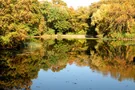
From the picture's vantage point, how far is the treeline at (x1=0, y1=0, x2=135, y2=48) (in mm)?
30812

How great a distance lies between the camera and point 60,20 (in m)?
74.7

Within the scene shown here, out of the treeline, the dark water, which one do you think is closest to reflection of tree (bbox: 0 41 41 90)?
the dark water

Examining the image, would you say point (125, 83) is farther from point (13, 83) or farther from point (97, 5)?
point (97, 5)

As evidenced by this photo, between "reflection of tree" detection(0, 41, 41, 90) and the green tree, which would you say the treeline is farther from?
"reflection of tree" detection(0, 41, 41, 90)

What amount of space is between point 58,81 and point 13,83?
105 inches

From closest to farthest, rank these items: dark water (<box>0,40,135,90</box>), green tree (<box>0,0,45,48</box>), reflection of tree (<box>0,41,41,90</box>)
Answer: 1. dark water (<box>0,40,135,90</box>)
2. reflection of tree (<box>0,41,41,90</box>)
3. green tree (<box>0,0,45,48</box>)

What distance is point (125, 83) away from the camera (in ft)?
Result: 52.7

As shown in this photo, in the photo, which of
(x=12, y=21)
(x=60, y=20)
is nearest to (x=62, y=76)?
(x=12, y=21)

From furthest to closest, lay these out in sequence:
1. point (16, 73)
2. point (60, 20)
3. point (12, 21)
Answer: point (60, 20) → point (12, 21) → point (16, 73)

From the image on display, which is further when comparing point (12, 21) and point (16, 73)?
point (12, 21)

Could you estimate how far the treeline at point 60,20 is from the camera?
30.8 meters

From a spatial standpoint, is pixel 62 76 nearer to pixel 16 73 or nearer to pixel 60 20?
pixel 16 73

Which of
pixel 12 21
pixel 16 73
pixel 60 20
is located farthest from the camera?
pixel 60 20

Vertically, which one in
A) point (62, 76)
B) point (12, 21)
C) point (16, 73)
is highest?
point (12, 21)
